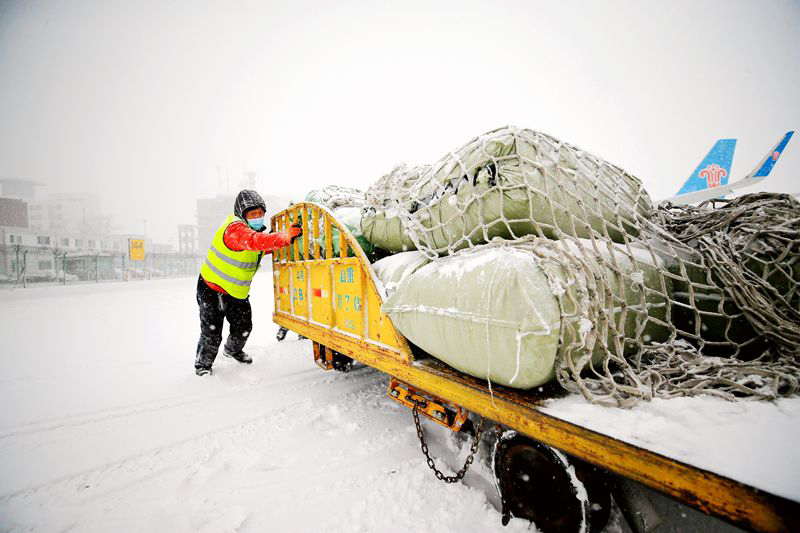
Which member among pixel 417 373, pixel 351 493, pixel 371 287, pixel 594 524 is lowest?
pixel 351 493

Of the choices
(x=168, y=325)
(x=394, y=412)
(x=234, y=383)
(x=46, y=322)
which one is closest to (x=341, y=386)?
(x=394, y=412)

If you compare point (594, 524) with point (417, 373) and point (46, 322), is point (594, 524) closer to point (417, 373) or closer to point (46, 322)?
point (417, 373)

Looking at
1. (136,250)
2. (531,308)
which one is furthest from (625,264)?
(136,250)

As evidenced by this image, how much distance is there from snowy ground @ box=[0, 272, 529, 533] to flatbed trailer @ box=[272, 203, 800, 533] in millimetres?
436

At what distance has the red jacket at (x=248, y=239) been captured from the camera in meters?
3.21

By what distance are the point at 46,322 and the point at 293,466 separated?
24.5 ft

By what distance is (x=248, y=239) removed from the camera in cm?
324

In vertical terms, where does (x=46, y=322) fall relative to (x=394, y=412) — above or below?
above

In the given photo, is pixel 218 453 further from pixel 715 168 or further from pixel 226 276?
pixel 715 168

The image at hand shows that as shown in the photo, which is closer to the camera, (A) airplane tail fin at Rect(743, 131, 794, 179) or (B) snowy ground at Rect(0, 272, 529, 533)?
(B) snowy ground at Rect(0, 272, 529, 533)

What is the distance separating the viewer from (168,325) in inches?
259

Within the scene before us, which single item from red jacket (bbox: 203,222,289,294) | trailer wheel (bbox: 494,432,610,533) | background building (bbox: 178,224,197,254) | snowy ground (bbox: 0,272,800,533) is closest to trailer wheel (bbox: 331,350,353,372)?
snowy ground (bbox: 0,272,800,533)

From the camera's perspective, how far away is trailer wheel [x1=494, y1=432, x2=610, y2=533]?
4.96 feet

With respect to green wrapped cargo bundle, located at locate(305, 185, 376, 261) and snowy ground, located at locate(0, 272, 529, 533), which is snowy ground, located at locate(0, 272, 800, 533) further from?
green wrapped cargo bundle, located at locate(305, 185, 376, 261)
